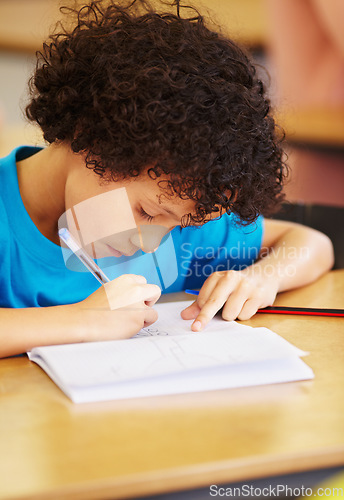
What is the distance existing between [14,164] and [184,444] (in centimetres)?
56

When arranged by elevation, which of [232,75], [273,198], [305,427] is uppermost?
[232,75]

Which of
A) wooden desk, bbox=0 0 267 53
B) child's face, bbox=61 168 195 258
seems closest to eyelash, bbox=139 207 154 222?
child's face, bbox=61 168 195 258

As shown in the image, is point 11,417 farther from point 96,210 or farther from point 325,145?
point 325,145

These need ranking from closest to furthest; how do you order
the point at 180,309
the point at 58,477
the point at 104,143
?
the point at 58,477 → the point at 104,143 → the point at 180,309

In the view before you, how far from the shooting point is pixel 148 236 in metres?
0.80

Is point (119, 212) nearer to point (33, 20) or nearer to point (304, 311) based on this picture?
point (304, 311)

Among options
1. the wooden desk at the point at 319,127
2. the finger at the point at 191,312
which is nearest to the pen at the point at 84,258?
the finger at the point at 191,312

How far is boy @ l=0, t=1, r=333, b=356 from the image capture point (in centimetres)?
Result: 70

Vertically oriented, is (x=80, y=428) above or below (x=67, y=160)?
below

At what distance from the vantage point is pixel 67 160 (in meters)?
0.85

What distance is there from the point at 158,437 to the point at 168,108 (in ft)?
1.21

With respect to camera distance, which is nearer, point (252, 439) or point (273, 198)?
point (252, 439)

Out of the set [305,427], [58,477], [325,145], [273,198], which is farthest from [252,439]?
Answer: [325,145]

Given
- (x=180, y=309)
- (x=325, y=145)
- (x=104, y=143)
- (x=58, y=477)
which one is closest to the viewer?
(x=58, y=477)
